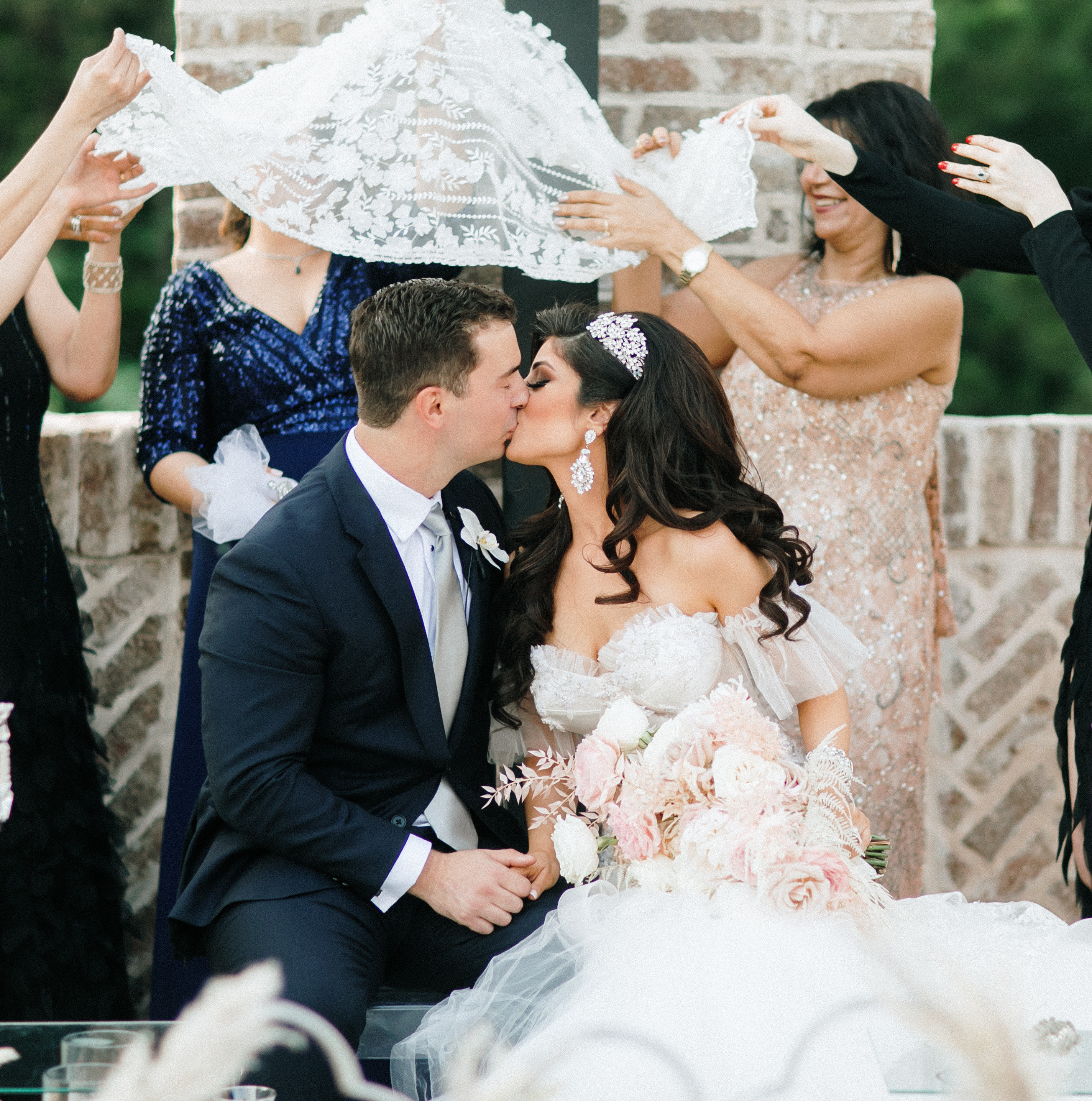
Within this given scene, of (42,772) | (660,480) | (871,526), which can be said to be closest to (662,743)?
(660,480)

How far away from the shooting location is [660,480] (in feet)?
8.00

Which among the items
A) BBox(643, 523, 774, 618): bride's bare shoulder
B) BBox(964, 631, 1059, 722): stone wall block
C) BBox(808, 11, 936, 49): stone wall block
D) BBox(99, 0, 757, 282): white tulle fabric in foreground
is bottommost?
BBox(964, 631, 1059, 722): stone wall block

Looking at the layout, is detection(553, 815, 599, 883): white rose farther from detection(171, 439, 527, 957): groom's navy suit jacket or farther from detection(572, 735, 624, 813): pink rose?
detection(171, 439, 527, 957): groom's navy suit jacket

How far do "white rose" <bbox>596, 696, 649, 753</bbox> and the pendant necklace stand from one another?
52.5 inches

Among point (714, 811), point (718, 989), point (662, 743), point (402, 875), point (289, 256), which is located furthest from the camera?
point (289, 256)

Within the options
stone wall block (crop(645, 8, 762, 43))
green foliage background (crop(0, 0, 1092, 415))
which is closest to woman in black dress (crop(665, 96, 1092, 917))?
stone wall block (crop(645, 8, 762, 43))

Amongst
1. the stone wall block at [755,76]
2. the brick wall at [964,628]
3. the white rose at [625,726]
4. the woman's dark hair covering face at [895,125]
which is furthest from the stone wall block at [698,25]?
the white rose at [625,726]

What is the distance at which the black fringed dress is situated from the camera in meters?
2.73

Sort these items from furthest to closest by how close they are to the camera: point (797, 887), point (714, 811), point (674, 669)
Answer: point (674, 669)
point (714, 811)
point (797, 887)

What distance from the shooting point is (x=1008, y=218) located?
2664 millimetres

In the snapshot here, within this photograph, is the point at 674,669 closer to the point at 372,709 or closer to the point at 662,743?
the point at 662,743

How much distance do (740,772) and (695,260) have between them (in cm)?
121

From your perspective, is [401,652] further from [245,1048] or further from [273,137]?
[245,1048]

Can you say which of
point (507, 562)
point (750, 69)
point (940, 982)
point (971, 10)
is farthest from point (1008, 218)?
point (971, 10)
